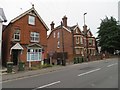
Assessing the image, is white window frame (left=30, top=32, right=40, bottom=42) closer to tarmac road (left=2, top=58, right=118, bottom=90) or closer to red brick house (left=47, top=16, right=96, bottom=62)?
red brick house (left=47, top=16, right=96, bottom=62)

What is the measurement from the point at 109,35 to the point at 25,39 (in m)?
41.5

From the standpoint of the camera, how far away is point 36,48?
113ft

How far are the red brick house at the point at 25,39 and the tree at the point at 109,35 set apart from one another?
35.8 m

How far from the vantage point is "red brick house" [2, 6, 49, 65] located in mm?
31469

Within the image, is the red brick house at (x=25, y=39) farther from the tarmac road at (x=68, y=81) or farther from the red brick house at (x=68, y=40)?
the red brick house at (x=68, y=40)

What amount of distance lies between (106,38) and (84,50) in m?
15.9

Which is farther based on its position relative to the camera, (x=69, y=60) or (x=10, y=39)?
(x=69, y=60)

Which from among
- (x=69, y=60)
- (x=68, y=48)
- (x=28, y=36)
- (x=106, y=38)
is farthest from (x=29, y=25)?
(x=106, y=38)

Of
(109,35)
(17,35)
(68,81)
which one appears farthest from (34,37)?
(109,35)

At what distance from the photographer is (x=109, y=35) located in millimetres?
68438

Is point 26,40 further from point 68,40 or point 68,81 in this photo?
point 68,40

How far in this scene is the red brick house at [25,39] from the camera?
31469 mm

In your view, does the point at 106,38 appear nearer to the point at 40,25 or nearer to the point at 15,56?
the point at 40,25

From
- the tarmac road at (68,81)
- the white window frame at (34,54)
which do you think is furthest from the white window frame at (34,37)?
the tarmac road at (68,81)
